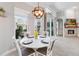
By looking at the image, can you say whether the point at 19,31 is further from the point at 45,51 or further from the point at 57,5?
the point at 57,5

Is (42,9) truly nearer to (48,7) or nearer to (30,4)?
(48,7)

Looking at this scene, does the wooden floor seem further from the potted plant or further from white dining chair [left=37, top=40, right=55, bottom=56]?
the potted plant

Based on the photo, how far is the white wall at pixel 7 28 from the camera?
113 inches

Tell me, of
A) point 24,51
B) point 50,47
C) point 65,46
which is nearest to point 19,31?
point 24,51

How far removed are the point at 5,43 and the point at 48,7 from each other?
1.41 meters

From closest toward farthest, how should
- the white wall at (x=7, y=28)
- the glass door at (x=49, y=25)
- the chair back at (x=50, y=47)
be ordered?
the white wall at (x=7, y=28) < the chair back at (x=50, y=47) < the glass door at (x=49, y=25)

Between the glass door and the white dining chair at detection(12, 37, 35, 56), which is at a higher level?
the glass door

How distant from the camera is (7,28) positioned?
2994mm

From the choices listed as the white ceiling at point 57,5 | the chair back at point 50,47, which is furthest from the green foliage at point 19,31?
the chair back at point 50,47

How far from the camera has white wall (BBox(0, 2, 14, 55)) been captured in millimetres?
2861

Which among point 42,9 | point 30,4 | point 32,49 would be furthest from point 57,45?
point 30,4

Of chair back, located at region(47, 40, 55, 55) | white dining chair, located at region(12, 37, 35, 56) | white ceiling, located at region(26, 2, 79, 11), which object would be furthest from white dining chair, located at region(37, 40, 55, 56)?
white ceiling, located at region(26, 2, 79, 11)

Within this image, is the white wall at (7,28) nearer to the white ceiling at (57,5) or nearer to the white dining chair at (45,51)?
the white ceiling at (57,5)

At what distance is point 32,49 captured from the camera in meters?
3.01
